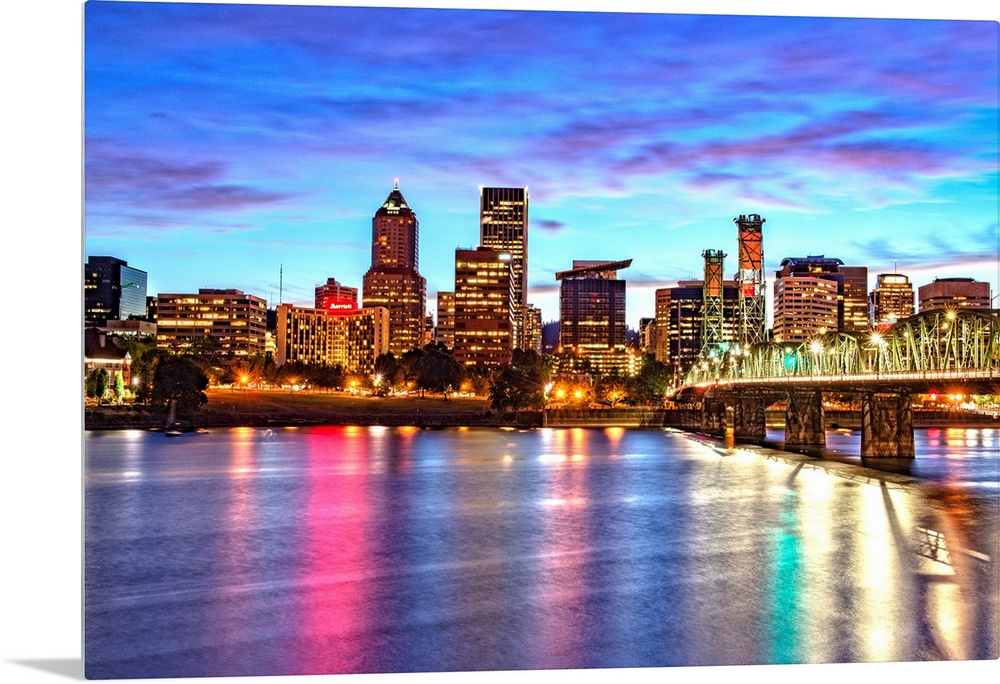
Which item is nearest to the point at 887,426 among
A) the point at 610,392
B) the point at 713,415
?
the point at 713,415

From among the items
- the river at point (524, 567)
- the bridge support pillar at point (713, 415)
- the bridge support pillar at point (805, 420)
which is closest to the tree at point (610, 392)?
the bridge support pillar at point (713, 415)

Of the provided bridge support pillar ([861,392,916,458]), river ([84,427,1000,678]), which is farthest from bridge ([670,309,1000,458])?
river ([84,427,1000,678])

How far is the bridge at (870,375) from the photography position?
43.2 meters

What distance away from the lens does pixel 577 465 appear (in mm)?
58656

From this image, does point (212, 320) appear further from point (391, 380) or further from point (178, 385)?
point (178, 385)

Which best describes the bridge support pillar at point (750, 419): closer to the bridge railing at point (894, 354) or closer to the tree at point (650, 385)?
the bridge railing at point (894, 354)

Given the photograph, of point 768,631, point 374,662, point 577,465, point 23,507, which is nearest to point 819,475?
point 577,465

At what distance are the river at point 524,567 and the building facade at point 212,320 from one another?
126 metres

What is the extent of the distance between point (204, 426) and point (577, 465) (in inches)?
2022

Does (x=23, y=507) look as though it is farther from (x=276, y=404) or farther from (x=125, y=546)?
(x=276, y=404)

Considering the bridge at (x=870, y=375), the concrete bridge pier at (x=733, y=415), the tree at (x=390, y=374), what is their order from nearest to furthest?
the bridge at (x=870, y=375), the concrete bridge pier at (x=733, y=415), the tree at (x=390, y=374)

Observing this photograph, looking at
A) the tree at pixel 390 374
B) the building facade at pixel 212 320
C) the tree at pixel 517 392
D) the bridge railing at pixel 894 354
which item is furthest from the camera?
the building facade at pixel 212 320

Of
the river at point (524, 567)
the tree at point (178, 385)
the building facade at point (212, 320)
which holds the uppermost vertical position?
the building facade at point (212, 320)

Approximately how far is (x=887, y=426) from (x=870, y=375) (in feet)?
41.5
